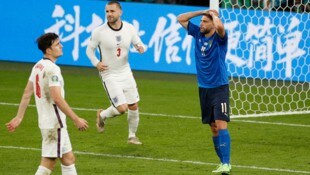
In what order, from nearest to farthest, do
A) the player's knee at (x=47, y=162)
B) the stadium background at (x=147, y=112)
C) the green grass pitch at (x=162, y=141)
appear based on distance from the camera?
the player's knee at (x=47, y=162) < the green grass pitch at (x=162, y=141) < the stadium background at (x=147, y=112)

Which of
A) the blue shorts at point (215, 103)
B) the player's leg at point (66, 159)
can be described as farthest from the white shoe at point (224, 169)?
the player's leg at point (66, 159)

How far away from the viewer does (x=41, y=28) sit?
79.0 ft

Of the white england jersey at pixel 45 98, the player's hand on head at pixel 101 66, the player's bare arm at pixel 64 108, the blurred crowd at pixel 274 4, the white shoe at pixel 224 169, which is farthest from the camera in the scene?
the blurred crowd at pixel 274 4

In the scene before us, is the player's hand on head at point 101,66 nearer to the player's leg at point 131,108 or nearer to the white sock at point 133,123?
the player's leg at point 131,108

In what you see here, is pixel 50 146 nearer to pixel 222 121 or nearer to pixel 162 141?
pixel 222 121

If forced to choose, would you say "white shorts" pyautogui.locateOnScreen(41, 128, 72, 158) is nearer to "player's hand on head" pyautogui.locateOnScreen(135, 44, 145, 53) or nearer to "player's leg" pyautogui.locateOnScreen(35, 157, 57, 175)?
"player's leg" pyautogui.locateOnScreen(35, 157, 57, 175)

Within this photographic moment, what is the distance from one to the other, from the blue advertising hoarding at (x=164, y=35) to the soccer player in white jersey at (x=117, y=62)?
4257 millimetres

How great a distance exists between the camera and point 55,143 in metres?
10.4

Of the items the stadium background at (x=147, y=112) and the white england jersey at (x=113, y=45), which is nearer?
the stadium background at (x=147, y=112)

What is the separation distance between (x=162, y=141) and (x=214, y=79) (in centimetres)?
250

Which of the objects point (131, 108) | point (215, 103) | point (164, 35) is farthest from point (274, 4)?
point (215, 103)

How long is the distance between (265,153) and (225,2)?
5310 millimetres

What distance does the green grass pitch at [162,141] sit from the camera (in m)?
12.8

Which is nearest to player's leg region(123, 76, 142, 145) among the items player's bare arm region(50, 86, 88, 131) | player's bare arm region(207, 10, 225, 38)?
player's bare arm region(207, 10, 225, 38)
